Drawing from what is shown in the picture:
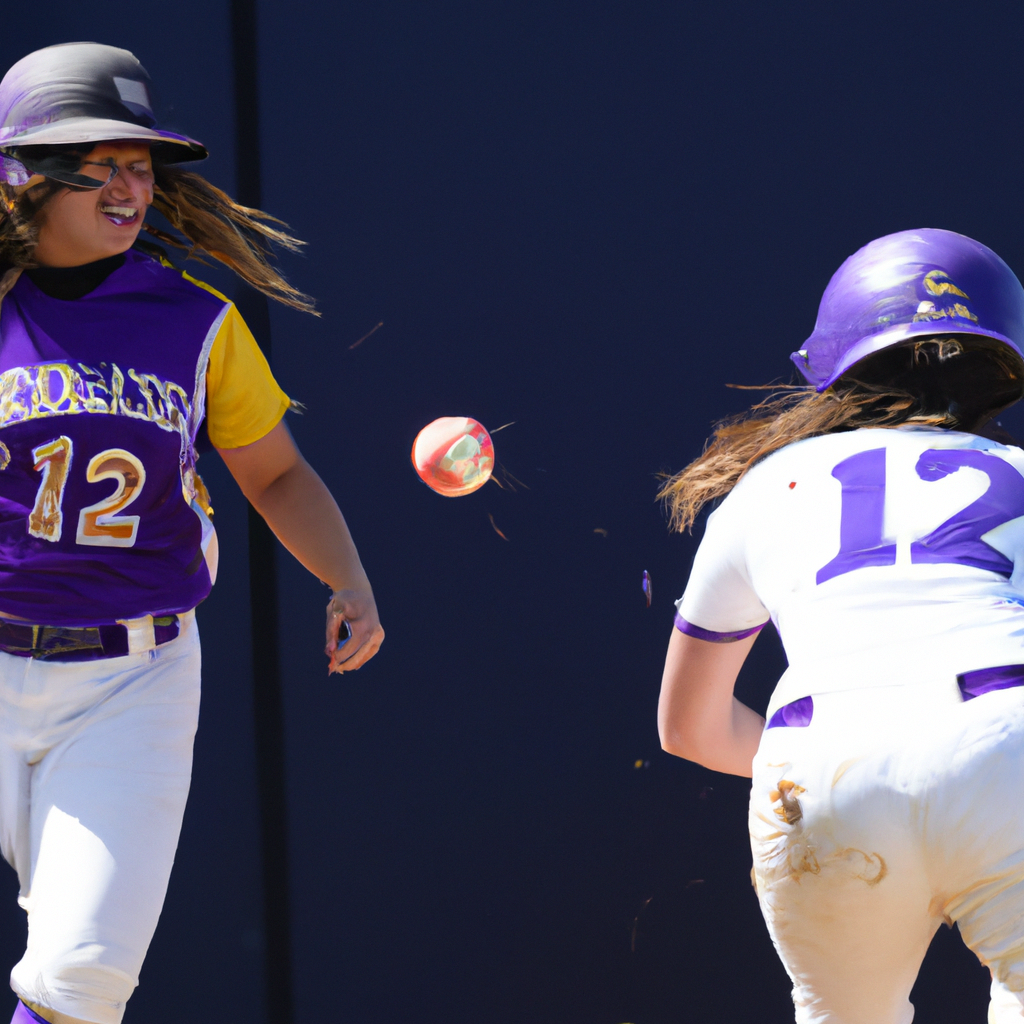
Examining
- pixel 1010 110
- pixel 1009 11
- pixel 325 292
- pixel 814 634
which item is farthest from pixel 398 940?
pixel 1009 11

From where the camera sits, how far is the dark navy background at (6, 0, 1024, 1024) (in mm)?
2652

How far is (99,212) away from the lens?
5.96 feet

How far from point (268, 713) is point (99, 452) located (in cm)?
114

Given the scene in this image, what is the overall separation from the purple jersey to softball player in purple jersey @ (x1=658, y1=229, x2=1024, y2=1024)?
2.62 ft

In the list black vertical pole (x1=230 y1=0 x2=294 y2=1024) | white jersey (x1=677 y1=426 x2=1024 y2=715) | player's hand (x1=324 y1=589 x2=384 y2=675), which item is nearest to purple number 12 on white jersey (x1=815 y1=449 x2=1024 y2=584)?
white jersey (x1=677 y1=426 x2=1024 y2=715)

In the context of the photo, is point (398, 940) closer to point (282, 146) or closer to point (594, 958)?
point (594, 958)

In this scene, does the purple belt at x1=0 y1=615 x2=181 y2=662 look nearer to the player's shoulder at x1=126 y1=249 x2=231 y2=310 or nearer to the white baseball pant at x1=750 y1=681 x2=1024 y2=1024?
the player's shoulder at x1=126 y1=249 x2=231 y2=310

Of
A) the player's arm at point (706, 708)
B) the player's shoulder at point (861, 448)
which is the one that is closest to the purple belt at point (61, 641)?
the player's arm at point (706, 708)

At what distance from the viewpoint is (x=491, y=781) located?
277 cm

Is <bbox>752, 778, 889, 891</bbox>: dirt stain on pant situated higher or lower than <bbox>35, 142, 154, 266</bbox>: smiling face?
lower

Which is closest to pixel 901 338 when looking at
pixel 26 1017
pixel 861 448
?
pixel 861 448

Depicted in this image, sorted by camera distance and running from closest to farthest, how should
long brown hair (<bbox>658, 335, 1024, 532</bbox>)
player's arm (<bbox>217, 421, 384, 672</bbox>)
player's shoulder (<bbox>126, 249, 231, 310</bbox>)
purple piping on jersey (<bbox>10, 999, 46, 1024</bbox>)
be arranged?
purple piping on jersey (<bbox>10, 999, 46, 1024</bbox>) → long brown hair (<bbox>658, 335, 1024, 532</bbox>) → player's shoulder (<bbox>126, 249, 231, 310</bbox>) → player's arm (<bbox>217, 421, 384, 672</bbox>)

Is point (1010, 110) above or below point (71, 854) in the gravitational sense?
above

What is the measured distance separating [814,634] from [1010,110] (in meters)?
1.74
